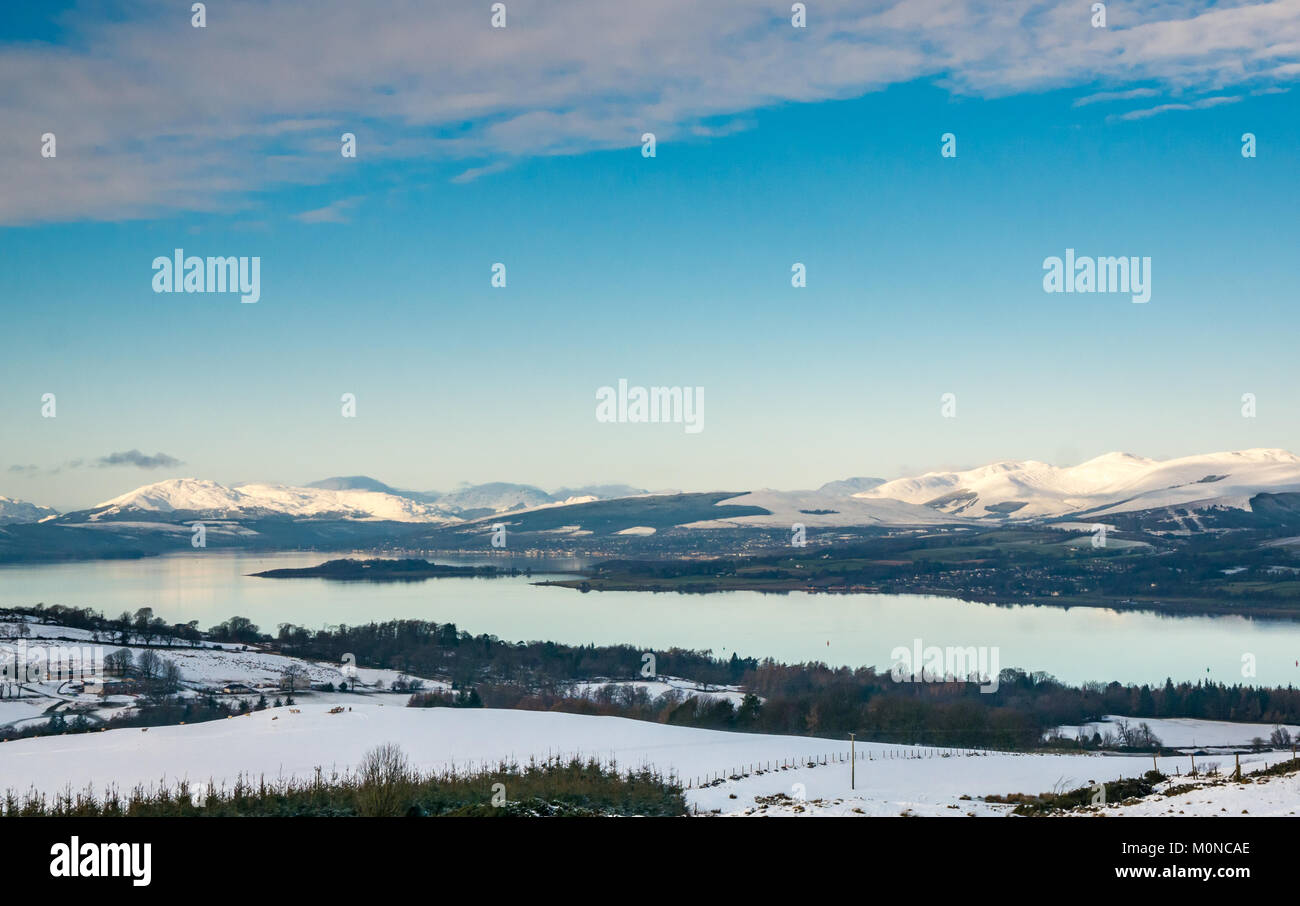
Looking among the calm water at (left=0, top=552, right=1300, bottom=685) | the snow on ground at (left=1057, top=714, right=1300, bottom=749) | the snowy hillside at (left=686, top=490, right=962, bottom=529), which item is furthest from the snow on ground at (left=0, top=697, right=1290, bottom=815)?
the snowy hillside at (left=686, top=490, right=962, bottom=529)

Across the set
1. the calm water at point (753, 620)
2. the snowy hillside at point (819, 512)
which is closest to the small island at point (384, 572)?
the calm water at point (753, 620)

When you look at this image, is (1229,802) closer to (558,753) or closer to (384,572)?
(558,753)

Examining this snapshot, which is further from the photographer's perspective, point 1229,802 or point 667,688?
point 667,688

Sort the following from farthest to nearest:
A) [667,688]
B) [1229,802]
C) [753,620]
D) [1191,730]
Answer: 1. [753,620]
2. [667,688]
3. [1191,730]
4. [1229,802]

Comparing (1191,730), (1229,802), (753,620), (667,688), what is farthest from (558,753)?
(753,620)

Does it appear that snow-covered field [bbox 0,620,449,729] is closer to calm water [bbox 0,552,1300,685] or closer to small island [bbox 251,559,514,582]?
calm water [bbox 0,552,1300,685]
